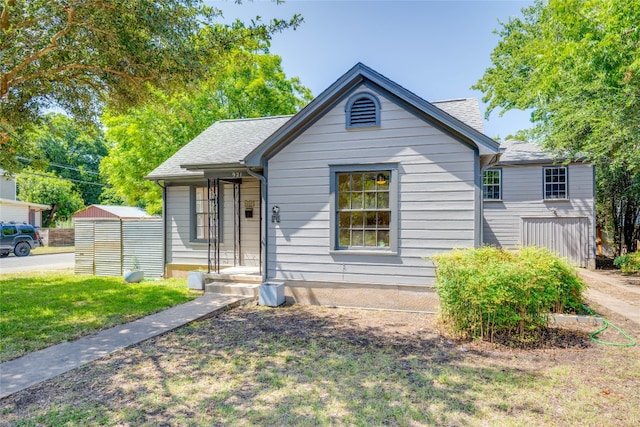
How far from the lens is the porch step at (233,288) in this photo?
26.2 feet

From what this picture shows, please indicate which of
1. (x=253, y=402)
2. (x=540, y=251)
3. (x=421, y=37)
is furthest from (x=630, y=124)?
(x=253, y=402)

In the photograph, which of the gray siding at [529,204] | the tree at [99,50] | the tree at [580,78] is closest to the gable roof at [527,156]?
the gray siding at [529,204]

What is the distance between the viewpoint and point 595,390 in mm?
3701

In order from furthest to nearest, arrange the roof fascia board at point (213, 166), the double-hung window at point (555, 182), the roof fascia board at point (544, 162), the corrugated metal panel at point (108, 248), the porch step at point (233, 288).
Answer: the double-hung window at point (555, 182) → the roof fascia board at point (544, 162) → the corrugated metal panel at point (108, 248) → the roof fascia board at point (213, 166) → the porch step at point (233, 288)

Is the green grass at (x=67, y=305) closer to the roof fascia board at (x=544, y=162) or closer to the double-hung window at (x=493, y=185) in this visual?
the double-hung window at (x=493, y=185)

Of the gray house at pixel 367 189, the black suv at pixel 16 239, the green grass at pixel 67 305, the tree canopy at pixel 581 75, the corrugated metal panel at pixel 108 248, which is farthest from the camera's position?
the black suv at pixel 16 239

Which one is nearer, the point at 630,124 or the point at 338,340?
the point at 338,340

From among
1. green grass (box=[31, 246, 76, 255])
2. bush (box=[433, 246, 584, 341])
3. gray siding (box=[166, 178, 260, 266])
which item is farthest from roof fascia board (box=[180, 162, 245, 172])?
green grass (box=[31, 246, 76, 255])

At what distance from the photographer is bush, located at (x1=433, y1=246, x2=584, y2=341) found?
4.97 metres

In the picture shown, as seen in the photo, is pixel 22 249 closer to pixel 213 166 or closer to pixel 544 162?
pixel 213 166

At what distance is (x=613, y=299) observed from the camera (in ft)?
25.9

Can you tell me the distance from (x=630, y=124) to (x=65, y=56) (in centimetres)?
1229

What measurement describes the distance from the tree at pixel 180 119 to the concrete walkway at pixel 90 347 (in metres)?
11.7

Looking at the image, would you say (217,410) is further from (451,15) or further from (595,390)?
(451,15)
